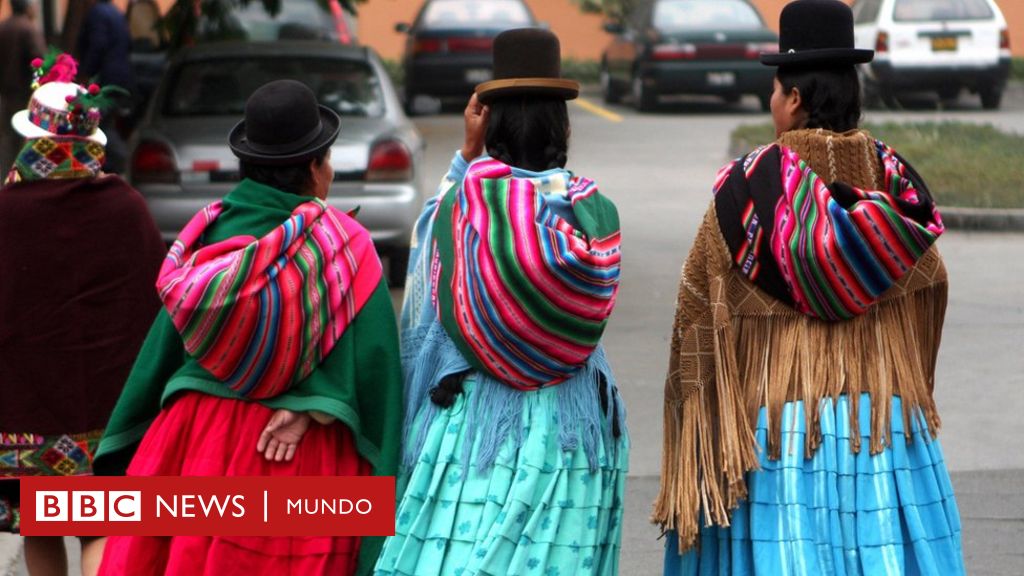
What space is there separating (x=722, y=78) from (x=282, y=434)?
60.8 feet

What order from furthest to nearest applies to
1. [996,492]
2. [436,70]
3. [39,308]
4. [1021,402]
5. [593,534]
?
[436,70] → [1021,402] → [996,492] → [39,308] → [593,534]

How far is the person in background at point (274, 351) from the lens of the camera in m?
3.50

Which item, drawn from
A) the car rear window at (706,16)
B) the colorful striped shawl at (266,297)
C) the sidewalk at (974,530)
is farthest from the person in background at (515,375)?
the car rear window at (706,16)

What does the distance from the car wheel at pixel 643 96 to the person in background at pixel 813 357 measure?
19029mm

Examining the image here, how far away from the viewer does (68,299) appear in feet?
14.8

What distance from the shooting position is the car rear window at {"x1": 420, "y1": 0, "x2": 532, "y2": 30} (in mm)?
21922

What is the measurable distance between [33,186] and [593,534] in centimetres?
191

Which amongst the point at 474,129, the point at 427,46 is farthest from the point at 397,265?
the point at 427,46

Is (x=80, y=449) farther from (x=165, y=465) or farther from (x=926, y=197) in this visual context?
(x=926, y=197)

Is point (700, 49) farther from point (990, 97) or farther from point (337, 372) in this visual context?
point (337, 372)

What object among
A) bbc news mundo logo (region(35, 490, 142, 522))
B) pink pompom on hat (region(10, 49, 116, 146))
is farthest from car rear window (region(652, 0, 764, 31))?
bbc news mundo logo (region(35, 490, 142, 522))

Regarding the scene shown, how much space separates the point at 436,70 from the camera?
21641mm

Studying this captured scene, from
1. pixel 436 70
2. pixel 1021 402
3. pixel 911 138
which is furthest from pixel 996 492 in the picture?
pixel 436 70

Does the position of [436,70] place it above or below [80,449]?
below
